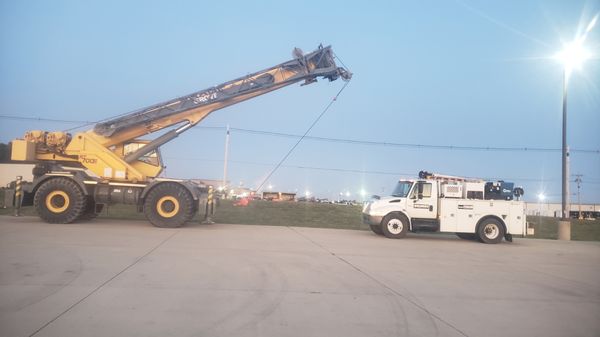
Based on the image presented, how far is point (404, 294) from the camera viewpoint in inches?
283

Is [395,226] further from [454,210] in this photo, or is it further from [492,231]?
[492,231]

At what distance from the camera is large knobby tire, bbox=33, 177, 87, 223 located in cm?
1602

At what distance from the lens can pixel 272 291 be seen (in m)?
6.95

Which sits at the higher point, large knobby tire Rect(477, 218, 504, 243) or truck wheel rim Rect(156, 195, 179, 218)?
truck wheel rim Rect(156, 195, 179, 218)

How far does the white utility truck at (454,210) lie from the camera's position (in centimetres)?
1688

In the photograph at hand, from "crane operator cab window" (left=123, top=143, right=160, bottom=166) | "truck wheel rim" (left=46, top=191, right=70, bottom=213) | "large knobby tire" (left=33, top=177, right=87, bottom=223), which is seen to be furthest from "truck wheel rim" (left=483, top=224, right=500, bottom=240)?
"truck wheel rim" (left=46, top=191, right=70, bottom=213)

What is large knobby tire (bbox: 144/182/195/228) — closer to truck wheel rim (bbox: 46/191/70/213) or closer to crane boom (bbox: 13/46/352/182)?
crane boom (bbox: 13/46/352/182)

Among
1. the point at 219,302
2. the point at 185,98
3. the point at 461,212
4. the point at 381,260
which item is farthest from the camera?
the point at 185,98

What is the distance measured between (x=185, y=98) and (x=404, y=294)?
1360 cm

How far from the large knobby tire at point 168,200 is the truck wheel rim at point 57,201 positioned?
278 centimetres

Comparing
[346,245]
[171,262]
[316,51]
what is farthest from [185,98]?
[171,262]

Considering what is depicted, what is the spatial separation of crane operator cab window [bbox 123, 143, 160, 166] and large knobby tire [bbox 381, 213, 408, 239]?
931 centimetres

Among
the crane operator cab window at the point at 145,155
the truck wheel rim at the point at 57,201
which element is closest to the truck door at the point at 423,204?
the crane operator cab window at the point at 145,155

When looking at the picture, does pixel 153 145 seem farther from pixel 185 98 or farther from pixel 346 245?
pixel 346 245
